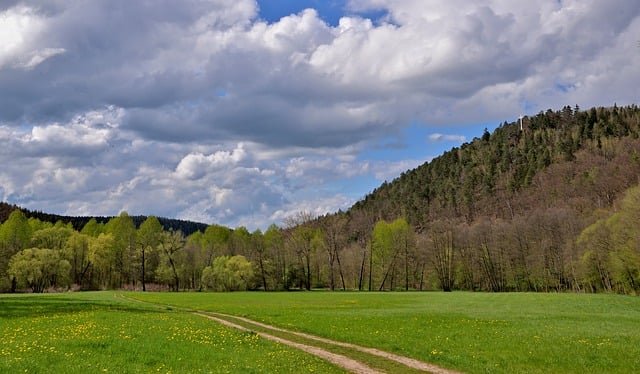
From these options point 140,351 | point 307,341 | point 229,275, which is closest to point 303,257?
point 229,275

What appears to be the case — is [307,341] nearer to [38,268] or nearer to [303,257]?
[38,268]

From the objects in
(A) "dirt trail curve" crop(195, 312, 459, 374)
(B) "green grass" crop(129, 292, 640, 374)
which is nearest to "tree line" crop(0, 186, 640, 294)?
(B) "green grass" crop(129, 292, 640, 374)

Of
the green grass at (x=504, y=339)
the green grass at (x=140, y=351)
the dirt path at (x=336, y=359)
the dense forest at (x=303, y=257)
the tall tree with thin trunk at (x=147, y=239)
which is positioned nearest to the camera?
the green grass at (x=140, y=351)

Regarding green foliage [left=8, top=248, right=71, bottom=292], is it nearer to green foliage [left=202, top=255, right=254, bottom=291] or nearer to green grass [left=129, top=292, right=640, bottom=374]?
green foliage [left=202, top=255, right=254, bottom=291]

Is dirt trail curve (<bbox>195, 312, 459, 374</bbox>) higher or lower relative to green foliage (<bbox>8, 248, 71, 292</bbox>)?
lower

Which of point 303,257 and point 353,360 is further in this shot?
point 303,257

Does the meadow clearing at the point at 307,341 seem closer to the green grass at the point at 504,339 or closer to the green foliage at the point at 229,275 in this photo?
the green grass at the point at 504,339

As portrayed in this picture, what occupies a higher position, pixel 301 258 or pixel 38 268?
pixel 38 268

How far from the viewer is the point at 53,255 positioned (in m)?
111

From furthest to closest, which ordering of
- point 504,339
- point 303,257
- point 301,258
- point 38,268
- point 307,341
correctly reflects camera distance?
point 303,257
point 301,258
point 38,268
point 307,341
point 504,339

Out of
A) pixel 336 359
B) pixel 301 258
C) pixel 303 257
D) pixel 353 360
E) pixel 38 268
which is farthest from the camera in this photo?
pixel 303 257

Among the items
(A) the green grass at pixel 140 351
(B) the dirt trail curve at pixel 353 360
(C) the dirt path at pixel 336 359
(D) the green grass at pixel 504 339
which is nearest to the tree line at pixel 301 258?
(D) the green grass at pixel 504 339

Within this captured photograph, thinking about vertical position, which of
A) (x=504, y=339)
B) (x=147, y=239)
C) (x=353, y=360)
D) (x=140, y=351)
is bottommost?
(x=504, y=339)

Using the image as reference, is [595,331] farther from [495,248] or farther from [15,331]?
[495,248]
